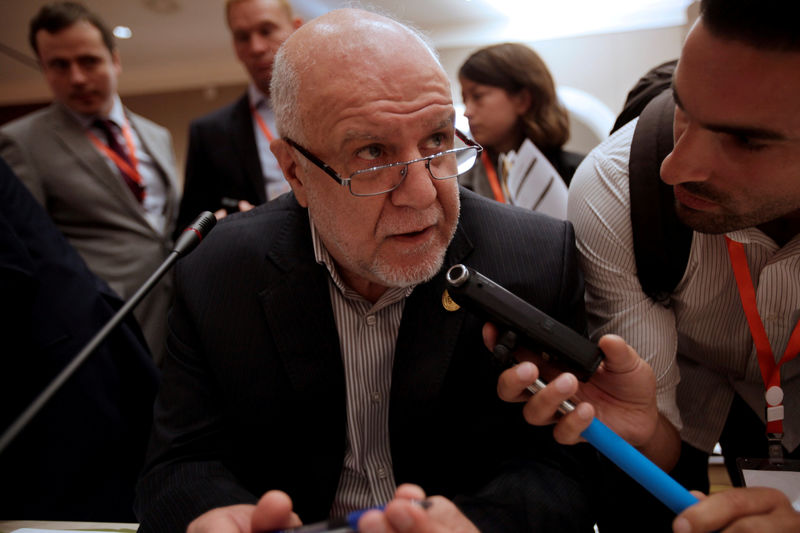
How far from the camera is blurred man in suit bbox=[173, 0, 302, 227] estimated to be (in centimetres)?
251

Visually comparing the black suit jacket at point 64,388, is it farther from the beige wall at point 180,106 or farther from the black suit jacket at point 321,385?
the beige wall at point 180,106

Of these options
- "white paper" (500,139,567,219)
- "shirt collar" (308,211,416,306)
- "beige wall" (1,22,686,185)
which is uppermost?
"shirt collar" (308,211,416,306)

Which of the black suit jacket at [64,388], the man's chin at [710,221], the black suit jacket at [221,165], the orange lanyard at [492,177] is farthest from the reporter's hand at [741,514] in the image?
the black suit jacket at [221,165]

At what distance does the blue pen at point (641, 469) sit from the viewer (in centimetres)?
79

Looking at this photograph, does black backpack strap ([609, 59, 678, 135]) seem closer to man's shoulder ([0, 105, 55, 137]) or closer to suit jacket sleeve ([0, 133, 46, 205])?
suit jacket sleeve ([0, 133, 46, 205])

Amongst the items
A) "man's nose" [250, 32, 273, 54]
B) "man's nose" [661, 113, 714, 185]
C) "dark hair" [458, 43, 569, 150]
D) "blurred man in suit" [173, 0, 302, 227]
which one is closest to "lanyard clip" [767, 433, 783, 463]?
"man's nose" [661, 113, 714, 185]

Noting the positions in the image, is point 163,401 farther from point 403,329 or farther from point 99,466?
point 99,466

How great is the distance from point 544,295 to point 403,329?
289mm

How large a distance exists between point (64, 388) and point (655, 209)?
1.49 m

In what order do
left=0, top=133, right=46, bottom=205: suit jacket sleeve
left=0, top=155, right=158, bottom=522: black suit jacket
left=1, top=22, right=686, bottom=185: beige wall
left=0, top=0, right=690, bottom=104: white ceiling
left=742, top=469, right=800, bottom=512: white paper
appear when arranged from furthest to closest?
left=1, top=22, right=686, bottom=185: beige wall < left=0, top=0, right=690, bottom=104: white ceiling < left=0, top=133, right=46, bottom=205: suit jacket sleeve < left=0, top=155, right=158, bottom=522: black suit jacket < left=742, top=469, right=800, bottom=512: white paper

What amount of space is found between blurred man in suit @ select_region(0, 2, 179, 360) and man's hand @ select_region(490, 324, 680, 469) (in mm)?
1872

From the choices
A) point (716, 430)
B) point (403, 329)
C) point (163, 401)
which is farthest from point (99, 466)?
point (716, 430)

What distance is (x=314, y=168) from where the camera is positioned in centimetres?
114

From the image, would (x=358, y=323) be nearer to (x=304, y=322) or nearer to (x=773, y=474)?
(x=304, y=322)
